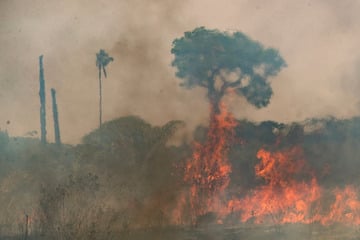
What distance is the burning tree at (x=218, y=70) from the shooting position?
2658 cm

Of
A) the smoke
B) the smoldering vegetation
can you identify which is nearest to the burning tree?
the smoke

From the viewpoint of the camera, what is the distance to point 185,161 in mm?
26422

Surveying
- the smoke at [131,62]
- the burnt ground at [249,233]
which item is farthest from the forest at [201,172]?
the smoke at [131,62]

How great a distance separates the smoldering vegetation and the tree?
164cm

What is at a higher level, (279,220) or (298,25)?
(298,25)

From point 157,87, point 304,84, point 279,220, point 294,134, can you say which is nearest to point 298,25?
point 304,84

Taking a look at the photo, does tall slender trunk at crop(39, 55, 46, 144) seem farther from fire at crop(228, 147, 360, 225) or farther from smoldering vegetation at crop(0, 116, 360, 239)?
fire at crop(228, 147, 360, 225)

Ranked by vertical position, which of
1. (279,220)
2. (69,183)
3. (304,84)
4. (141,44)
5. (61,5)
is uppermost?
(61,5)

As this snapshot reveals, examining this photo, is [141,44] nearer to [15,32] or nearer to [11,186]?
[15,32]

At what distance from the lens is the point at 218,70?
26.6 metres

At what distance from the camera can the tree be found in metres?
26.6

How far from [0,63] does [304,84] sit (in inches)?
493

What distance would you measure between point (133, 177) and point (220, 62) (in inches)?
230

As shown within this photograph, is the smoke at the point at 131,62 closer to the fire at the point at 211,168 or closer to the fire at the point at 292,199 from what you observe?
the fire at the point at 211,168
